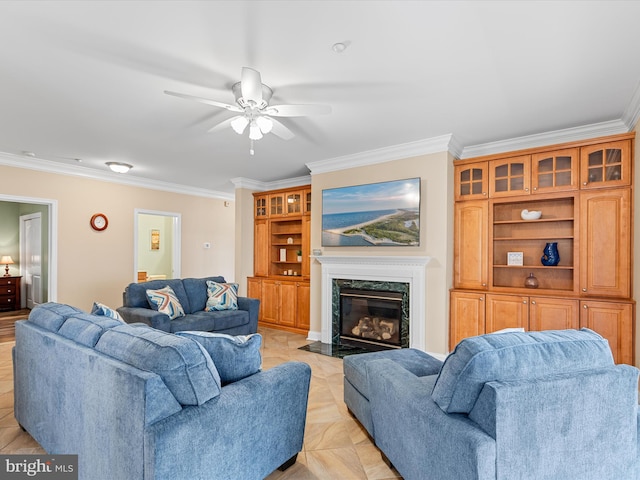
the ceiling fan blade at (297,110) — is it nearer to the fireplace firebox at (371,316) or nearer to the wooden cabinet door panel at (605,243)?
the fireplace firebox at (371,316)

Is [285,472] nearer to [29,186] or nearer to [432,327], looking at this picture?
[432,327]

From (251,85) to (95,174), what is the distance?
4432mm

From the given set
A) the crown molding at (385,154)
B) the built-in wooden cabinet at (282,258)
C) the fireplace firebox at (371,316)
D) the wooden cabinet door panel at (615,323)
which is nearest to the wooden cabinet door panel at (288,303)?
the built-in wooden cabinet at (282,258)

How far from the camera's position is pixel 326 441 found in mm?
2312

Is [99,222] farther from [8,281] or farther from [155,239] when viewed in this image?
[8,281]

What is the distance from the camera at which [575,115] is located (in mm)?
3211

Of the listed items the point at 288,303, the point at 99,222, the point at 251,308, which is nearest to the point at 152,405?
the point at 251,308

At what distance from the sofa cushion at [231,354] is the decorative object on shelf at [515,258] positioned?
3.37m

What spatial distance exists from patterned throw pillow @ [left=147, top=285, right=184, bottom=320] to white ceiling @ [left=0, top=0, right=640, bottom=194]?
6.16 feet

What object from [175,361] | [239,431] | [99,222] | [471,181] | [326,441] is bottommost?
[326,441]

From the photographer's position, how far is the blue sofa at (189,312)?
3994mm

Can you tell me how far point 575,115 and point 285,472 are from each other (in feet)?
12.8

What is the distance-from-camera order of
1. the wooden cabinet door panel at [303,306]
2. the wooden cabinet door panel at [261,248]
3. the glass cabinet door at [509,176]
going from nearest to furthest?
the glass cabinet door at [509,176] → the wooden cabinet door panel at [303,306] → the wooden cabinet door panel at [261,248]

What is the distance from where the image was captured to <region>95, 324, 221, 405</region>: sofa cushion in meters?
1.40
